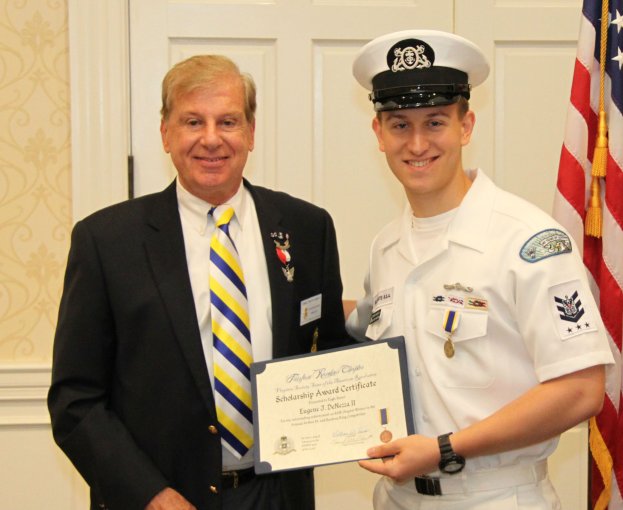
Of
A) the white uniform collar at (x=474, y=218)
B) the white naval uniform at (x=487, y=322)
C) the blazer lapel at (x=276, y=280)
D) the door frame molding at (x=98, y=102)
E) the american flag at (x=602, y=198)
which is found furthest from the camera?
the door frame molding at (x=98, y=102)

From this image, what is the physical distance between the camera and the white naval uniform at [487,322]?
1.77 m

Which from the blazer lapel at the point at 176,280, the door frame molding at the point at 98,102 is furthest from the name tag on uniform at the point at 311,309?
the door frame molding at the point at 98,102

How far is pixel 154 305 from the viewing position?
1935 millimetres

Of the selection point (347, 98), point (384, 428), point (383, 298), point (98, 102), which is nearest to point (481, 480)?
point (384, 428)

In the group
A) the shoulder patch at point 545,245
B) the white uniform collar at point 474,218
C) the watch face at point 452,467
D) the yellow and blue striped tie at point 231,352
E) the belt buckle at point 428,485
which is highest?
the white uniform collar at point 474,218

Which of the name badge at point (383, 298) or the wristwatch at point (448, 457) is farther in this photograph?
the name badge at point (383, 298)

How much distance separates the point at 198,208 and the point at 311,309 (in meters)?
0.38

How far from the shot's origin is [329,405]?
1908 mm

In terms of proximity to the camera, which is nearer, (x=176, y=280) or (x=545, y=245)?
(x=545, y=245)

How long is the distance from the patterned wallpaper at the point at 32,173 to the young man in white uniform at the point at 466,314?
145 cm

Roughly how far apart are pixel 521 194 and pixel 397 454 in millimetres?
1622

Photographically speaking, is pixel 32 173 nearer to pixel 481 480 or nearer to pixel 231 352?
pixel 231 352

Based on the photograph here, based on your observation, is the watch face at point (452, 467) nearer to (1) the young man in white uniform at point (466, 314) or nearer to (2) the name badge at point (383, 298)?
(1) the young man in white uniform at point (466, 314)

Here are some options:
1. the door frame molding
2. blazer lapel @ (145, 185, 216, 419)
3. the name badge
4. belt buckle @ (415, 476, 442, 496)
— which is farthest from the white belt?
the door frame molding
